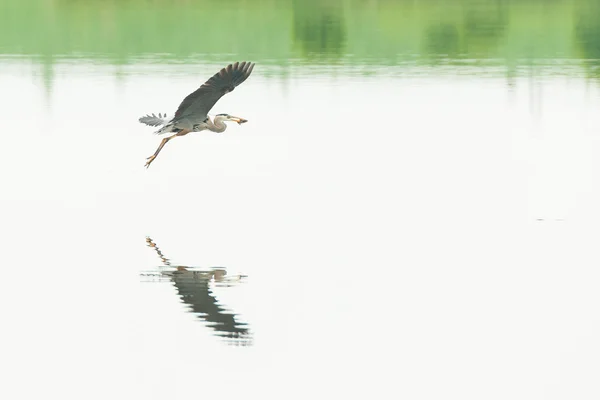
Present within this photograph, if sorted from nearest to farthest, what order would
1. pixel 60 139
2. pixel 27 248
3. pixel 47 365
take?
pixel 47 365 < pixel 27 248 < pixel 60 139

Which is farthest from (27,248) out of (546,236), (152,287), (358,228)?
(546,236)

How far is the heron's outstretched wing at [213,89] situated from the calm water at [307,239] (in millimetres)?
1224

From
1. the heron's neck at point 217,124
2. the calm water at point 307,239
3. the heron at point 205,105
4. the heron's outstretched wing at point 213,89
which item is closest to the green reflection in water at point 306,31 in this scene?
the calm water at point 307,239

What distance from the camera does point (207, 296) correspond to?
14.3 meters

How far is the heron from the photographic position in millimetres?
16984

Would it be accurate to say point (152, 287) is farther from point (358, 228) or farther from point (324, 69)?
point (324, 69)

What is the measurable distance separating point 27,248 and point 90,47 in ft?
101

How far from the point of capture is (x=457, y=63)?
136 ft

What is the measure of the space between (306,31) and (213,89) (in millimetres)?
32826

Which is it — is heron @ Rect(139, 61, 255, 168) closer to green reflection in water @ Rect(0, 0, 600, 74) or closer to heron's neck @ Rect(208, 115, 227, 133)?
heron's neck @ Rect(208, 115, 227, 133)

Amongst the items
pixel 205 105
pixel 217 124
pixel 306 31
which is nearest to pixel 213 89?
pixel 205 105

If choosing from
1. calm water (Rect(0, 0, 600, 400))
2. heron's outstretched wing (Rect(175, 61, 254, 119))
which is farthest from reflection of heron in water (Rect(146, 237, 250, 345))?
heron's outstretched wing (Rect(175, 61, 254, 119))

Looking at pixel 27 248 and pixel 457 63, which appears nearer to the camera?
pixel 27 248

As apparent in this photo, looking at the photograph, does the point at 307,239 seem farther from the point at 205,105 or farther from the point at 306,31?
the point at 306,31
